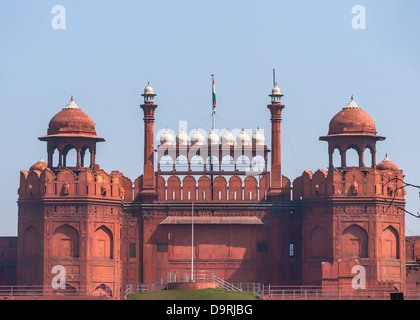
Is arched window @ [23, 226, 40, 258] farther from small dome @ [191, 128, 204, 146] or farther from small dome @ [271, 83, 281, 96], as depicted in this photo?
small dome @ [271, 83, 281, 96]

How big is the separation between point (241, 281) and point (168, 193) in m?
7.70

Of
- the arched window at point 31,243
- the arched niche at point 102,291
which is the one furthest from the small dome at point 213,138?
the arched window at point 31,243

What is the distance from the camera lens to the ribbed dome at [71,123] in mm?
96750

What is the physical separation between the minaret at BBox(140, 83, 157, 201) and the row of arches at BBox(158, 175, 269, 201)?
3.04 feet

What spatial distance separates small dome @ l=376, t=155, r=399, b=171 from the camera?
10512cm

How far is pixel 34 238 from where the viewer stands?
312 ft

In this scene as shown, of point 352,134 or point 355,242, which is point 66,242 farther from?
point 352,134

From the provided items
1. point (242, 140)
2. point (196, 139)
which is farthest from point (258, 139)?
point (196, 139)

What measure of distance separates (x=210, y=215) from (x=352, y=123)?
11338mm

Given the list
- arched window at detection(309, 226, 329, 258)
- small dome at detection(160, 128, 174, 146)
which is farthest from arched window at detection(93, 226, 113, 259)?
arched window at detection(309, 226, 329, 258)

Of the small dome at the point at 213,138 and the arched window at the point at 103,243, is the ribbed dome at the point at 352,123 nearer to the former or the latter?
the small dome at the point at 213,138
